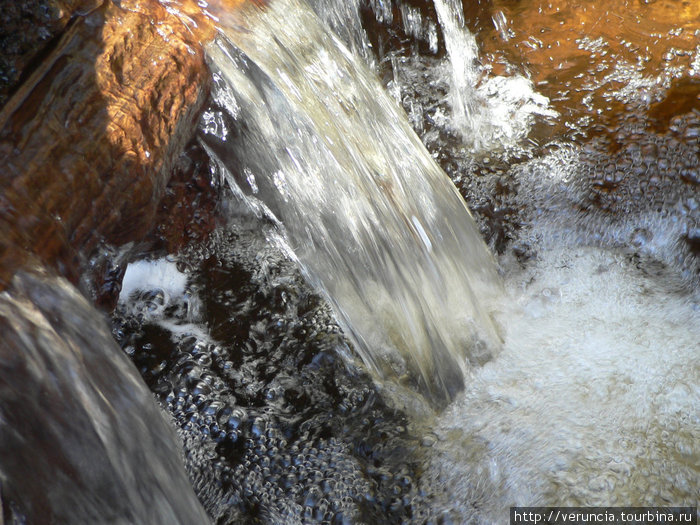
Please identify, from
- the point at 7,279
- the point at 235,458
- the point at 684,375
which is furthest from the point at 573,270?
the point at 7,279

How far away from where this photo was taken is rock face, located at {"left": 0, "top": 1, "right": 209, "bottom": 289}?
1.33m

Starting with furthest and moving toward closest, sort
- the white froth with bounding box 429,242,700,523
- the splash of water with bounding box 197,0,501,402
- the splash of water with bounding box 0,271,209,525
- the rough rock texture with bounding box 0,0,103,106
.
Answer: the splash of water with bounding box 197,0,501,402 < the white froth with bounding box 429,242,700,523 < the rough rock texture with bounding box 0,0,103,106 < the splash of water with bounding box 0,271,209,525

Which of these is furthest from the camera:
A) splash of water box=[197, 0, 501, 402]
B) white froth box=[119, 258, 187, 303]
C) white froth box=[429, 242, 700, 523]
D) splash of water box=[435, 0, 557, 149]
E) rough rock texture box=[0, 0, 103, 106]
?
splash of water box=[435, 0, 557, 149]

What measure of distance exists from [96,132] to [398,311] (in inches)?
38.9

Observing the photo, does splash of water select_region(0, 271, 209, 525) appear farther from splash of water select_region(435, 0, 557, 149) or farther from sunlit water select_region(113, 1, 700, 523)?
splash of water select_region(435, 0, 557, 149)

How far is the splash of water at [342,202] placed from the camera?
6.42 feet

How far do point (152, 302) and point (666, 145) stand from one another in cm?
195

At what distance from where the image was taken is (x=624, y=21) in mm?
3057

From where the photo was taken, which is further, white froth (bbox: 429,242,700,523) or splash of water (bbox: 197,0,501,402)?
splash of water (bbox: 197,0,501,402)

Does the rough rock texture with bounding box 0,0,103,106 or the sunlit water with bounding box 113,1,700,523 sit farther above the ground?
the rough rock texture with bounding box 0,0,103,106

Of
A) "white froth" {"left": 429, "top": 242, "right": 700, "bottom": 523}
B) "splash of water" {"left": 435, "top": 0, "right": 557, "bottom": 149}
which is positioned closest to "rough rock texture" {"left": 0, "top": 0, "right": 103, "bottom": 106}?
"white froth" {"left": 429, "top": 242, "right": 700, "bottom": 523}

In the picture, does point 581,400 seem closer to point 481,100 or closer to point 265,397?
point 265,397

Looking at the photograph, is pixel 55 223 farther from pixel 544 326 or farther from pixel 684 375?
pixel 684 375

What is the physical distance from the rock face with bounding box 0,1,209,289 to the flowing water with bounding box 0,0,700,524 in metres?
0.15
